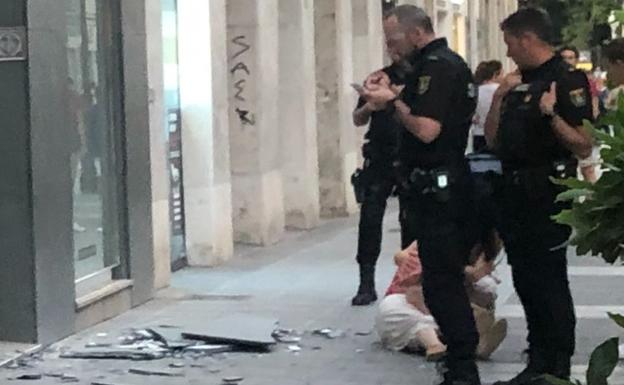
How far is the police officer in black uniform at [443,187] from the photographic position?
7.41m

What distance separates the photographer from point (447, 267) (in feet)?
24.4

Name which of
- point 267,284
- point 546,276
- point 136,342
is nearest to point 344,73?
point 267,284

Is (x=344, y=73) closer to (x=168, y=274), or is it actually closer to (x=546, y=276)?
(x=168, y=274)

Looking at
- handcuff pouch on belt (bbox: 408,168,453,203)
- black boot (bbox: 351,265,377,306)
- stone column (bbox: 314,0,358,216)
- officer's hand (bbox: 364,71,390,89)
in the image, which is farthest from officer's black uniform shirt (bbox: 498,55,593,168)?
stone column (bbox: 314,0,358,216)

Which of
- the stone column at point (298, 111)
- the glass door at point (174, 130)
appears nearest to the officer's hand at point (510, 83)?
the glass door at point (174, 130)

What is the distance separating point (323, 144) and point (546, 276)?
1150cm

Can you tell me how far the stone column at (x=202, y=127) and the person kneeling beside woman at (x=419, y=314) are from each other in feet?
15.2

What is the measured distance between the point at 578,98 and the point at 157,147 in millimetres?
5241

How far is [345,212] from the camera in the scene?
18.9 m

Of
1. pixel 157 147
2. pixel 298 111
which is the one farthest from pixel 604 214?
pixel 298 111

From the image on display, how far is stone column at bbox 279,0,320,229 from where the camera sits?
1669 centimetres

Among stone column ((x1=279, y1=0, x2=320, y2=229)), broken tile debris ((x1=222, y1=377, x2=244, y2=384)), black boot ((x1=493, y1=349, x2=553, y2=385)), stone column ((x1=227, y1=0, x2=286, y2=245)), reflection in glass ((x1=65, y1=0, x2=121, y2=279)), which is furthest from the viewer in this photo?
stone column ((x1=279, y1=0, x2=320, y2=229))

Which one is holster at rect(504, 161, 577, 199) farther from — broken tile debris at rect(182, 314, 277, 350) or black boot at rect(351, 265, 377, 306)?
black boot at rect(351, 265, 377, 306)

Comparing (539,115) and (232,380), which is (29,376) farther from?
(539,115)
